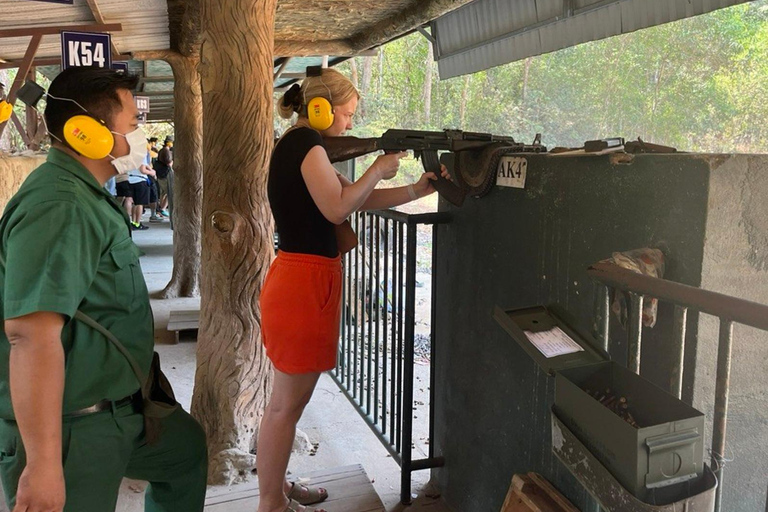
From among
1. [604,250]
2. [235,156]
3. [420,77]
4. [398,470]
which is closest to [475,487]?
[398,470]

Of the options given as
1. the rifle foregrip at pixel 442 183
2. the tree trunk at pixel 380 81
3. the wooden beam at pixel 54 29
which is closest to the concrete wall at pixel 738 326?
the rifle foregrip at pixel 442 183

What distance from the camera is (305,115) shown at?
2.40 metres

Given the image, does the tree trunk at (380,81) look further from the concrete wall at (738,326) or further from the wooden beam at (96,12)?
the concrete wall at (738,326)

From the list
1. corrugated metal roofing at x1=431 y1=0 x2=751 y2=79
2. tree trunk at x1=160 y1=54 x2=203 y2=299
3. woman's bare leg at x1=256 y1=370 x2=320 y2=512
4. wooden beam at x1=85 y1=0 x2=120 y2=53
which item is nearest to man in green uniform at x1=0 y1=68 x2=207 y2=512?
woman's bare leg at x1=256 y1=370 x2=320 y2=512

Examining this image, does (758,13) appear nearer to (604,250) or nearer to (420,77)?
(420,77)

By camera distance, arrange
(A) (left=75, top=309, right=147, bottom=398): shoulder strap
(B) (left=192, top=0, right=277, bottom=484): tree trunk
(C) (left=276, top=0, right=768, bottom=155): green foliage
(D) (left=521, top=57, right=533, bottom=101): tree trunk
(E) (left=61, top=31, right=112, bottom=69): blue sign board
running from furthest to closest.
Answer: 1. (D) (left=521, top=57, right=533, bottom=101): tree trunk
2. (C) (left=276, top=0, right=768, bottom=155): green foliage
3. (E) (left=61, top=31, right=112, bottom=69): blue sign board
4. (B) (left=192, top=0, right=277, bottom=484): tree trunk
5. (A) (left=75, top=309, right=147, bottom=398): shoulder strap

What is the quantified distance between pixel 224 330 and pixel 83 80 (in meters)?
1.86

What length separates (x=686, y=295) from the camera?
3.79ft

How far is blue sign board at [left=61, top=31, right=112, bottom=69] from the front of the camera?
5.18 metres

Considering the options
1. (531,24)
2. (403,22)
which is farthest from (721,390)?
(403,22)

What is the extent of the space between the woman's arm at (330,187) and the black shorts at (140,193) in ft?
39.0

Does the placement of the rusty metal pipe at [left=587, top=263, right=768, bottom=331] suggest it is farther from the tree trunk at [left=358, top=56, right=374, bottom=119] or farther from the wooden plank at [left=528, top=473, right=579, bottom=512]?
the tree trunk at [left=358, top=56, right=374, bottom=119]

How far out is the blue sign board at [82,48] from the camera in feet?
17.0

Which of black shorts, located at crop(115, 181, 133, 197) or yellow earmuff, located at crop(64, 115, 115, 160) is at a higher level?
yellow earmuff, located at crop(64, 115, 115, 160)
